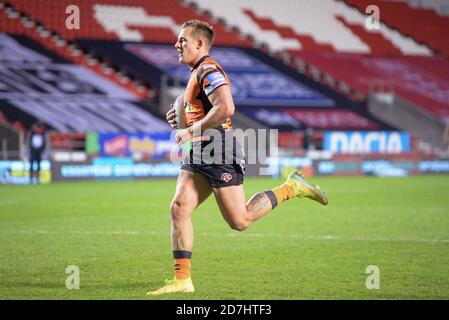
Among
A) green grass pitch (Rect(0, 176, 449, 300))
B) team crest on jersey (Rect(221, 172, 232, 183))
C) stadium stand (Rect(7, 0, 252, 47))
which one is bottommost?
green grass pitch (Rect(0, 176, 449, 300))

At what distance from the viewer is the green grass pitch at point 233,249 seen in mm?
6922

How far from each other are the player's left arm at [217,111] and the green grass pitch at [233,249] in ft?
4.34

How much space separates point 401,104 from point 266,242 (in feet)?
87.8

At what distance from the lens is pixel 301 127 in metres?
31.6

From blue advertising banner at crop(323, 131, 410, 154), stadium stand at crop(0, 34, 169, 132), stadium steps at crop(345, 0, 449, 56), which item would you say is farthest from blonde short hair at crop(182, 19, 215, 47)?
stadium steps at crop(345, 0, 449, 56)

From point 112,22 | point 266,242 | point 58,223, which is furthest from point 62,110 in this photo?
point 266,242

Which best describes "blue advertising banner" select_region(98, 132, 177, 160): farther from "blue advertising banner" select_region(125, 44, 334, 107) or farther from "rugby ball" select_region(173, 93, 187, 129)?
"rugby ball" select_region(173, 93, 187, 129)

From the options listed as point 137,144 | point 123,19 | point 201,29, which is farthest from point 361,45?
point 201,29

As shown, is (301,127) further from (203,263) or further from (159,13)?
(203,263)

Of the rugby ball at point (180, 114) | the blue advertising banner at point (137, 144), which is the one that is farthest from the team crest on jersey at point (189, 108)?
the blue advertising banner at point (137, 144)

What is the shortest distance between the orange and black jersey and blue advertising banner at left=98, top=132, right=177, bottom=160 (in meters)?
17.8

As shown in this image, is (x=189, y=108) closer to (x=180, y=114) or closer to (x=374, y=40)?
(x=180, y=114)

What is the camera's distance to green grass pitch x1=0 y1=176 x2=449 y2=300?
6.92 m

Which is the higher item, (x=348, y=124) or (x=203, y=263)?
(x=348, y=124)
